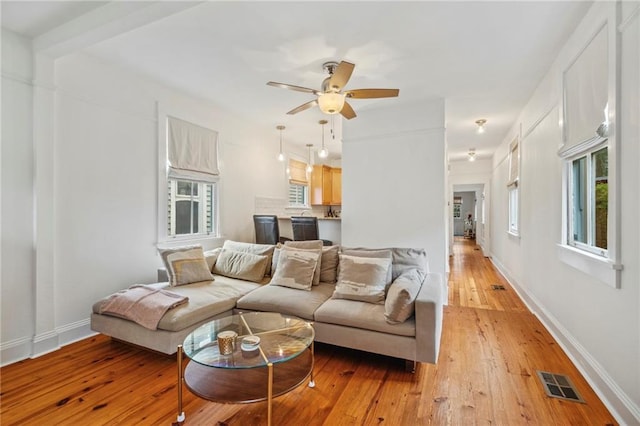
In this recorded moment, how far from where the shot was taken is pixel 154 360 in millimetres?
2516

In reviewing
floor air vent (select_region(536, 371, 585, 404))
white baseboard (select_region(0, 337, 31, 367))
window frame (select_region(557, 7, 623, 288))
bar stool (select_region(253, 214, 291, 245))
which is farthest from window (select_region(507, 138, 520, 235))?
white baseboard (select_region(0, 337, 31, 367))

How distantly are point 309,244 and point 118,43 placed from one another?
270cm

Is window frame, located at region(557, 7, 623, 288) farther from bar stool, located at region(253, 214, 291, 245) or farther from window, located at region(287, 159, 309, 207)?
window, located at region(287, 159, 309, 207)

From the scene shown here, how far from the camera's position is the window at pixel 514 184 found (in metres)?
4.66

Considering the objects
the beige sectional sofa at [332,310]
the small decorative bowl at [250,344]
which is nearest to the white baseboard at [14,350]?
the beige sectional sofa at [332,310]

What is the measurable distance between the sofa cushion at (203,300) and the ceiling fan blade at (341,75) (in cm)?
222

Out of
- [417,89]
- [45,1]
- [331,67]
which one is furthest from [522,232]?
[45,1]

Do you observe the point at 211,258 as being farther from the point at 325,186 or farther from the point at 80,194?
the point at 325,186

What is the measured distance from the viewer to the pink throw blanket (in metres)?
2.40

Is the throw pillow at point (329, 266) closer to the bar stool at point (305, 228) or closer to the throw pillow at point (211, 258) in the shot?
the bar stool at point (305, 228)

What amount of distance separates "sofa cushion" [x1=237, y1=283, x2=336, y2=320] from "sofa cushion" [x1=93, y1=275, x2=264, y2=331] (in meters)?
0.16

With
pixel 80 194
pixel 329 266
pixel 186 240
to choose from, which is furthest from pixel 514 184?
pixel 80 194

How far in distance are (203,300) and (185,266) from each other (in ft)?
2.24

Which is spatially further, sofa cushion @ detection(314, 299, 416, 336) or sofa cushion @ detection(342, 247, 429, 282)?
sofa cushion @ detection(342, 247, 429, 282)
